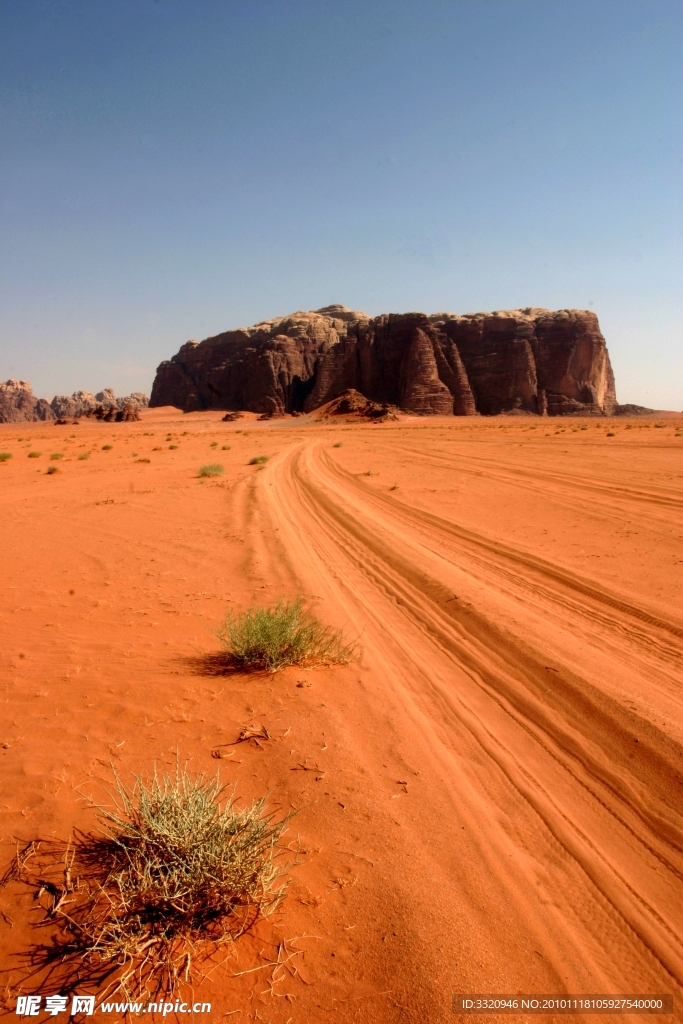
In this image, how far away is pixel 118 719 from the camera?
13.2ft

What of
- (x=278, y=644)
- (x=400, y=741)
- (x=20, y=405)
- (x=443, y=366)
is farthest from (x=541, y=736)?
(x=20, y=405)

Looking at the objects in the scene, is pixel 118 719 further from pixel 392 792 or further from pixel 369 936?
pixel 369 936

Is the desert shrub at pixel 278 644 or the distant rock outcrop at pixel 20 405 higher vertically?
the distant rock outcrop at pixel 20 405

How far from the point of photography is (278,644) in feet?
16.1

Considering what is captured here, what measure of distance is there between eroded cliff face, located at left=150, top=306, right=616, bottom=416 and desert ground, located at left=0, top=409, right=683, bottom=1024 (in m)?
68.0

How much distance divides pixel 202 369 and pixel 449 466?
8597 cm

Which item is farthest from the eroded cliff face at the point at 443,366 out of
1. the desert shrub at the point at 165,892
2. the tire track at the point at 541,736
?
the desert shrub at the point at 165,892

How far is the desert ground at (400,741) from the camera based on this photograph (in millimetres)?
2357

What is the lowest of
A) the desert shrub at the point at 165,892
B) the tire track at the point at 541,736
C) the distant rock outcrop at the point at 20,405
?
the tire track at the point at 541,736

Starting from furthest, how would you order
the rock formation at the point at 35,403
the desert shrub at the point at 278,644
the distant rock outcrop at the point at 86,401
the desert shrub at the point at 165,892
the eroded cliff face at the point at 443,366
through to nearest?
the distant rock outcrop at the point at 86,401, the rock formation at the point at 35,403, the eroded cliff face at the point at 443,366, the desert shrub at the point at 278,644, the desert shrub at the point at 165,892

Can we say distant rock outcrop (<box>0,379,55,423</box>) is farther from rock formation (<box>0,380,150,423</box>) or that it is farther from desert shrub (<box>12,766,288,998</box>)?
desert shrub (<box>12,766,288,998</box>)

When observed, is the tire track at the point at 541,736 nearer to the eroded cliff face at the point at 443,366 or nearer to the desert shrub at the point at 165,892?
the desert shrub at the point at 165,892

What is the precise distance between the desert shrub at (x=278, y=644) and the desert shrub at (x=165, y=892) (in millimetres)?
2134

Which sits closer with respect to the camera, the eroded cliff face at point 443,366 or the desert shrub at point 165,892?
the desert shrub at point 165,892
